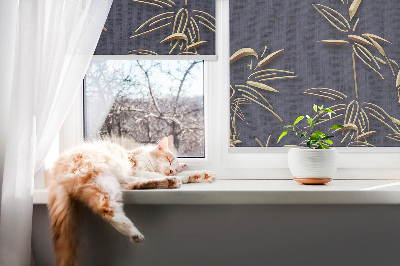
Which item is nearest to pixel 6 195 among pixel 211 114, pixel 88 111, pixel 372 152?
pixel 88 111

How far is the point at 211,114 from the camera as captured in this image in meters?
1.49

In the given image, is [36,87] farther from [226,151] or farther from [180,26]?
[226,151]

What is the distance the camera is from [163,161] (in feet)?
4.36

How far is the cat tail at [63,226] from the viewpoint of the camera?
1.05 metres

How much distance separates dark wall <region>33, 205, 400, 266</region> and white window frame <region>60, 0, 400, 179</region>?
278mm

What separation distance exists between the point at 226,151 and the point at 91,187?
0.63m

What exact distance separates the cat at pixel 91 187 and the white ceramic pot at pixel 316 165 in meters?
0.47

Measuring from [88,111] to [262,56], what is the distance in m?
0.83

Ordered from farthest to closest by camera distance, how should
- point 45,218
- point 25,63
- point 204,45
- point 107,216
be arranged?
1. point 204,45
2. point 45,218
3. point 25,63
4. point 107,216

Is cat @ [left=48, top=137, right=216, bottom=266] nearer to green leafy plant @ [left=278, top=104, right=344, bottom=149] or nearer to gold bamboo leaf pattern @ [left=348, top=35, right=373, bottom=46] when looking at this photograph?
green leafy plant @ [left=278, top=104, right=344, bottom=149]

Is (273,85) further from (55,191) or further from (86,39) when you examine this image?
(55,191)

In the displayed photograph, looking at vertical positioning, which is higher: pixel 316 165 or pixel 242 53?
pixel 242 53

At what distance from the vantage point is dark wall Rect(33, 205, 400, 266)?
1189 millimetres

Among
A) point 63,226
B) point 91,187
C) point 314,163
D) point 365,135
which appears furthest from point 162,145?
point 365,135
